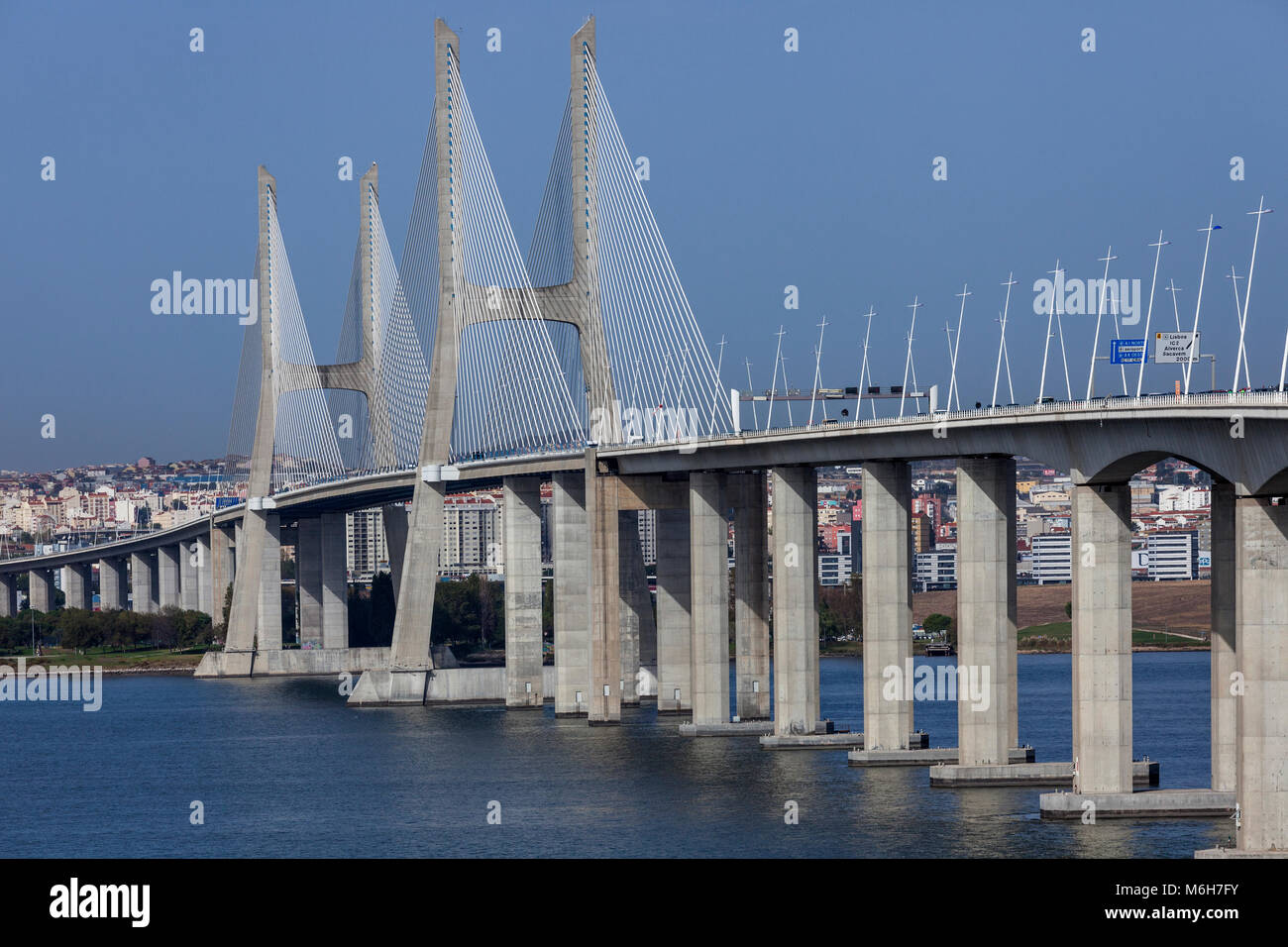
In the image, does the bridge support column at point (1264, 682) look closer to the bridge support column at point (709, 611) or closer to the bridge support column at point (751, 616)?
the bridge support column at point (709, 611)

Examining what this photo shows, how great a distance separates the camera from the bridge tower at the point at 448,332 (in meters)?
90.3

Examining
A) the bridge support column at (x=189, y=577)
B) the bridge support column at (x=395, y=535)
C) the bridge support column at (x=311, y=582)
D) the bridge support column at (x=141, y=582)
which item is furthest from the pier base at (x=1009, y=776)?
the bridge support column at (x=141, y=582)

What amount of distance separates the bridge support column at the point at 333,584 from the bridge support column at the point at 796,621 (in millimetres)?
69502

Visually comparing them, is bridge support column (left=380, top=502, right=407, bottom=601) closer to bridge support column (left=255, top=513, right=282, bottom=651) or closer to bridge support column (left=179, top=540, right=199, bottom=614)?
bridge support column (left=255, top=513, right=282, bottom=651)

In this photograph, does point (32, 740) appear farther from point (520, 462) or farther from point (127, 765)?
point (520, 462)

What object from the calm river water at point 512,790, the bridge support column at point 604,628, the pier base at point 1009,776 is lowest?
the calm river water at point 512,790

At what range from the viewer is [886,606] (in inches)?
2623

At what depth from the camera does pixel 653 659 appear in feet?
323

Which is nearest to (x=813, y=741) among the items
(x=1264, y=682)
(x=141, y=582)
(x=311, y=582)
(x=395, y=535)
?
(x=1264, y=682)

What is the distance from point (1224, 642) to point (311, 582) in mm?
96048

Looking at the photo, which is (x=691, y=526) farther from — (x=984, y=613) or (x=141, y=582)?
(x=141, y=582)
